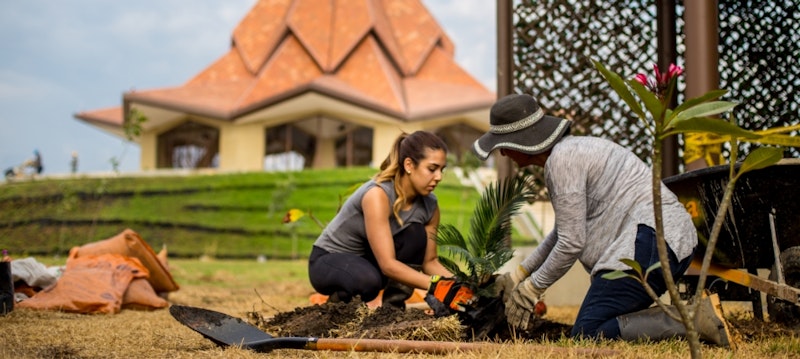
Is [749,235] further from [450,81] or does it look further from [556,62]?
[450,81]

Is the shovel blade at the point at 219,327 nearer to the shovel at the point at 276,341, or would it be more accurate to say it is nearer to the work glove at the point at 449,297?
the shovel at the point at 276,341

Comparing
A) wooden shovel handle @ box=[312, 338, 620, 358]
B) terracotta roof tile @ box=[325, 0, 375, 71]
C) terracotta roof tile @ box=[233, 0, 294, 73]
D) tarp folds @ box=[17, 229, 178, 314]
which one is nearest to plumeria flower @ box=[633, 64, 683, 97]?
wooden shovel handle @ box=[312, 338, 620, 358]

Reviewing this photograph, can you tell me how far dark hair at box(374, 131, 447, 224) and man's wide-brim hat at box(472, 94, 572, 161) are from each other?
1.66 feet

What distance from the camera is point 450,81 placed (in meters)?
34.2

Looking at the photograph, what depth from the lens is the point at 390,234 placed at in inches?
159

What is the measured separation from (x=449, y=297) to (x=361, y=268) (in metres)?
0.88

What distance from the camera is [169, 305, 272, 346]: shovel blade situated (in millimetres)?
3314

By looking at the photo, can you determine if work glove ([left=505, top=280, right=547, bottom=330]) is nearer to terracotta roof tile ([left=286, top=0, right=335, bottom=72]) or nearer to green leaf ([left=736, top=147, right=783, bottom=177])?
green leaf ([left=736, top=147, right=783, bottom=177])

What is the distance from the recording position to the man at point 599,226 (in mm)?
3256

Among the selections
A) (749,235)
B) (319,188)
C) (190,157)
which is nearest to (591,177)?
(749,235)

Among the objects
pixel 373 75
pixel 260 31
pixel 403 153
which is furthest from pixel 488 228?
pixel 260 31

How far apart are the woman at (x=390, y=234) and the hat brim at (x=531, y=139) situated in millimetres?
549

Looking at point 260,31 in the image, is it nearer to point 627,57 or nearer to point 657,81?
point 627,57

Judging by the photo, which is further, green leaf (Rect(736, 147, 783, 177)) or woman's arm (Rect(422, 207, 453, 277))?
woman's arm (Rect(422, 207, 453, 277))
